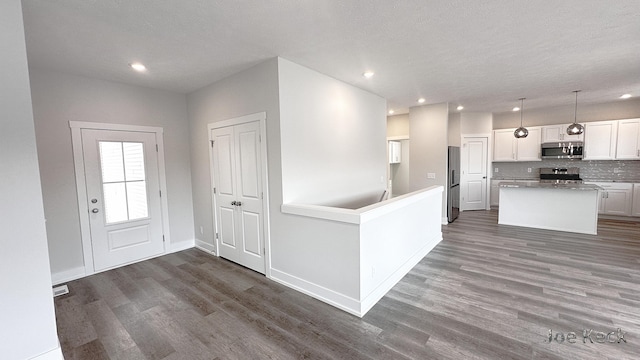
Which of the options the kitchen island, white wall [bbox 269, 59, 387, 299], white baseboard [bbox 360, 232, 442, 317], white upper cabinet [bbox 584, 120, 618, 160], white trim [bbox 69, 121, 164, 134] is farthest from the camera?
white upper cabinet [bbox 584, 120, 618, 160]

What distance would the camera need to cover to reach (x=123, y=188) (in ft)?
12.9

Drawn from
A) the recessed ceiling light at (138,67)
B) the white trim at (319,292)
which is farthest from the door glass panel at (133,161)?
the white trim at (319,292)

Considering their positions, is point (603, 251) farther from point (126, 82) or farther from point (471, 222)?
point (126, 82)

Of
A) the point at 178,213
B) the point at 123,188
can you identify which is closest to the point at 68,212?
the point at 123,188

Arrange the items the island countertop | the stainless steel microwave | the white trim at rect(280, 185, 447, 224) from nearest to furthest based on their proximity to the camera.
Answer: the white trim at rect(280, 185, 447, 224), the island countertop, the stainless steel microwave

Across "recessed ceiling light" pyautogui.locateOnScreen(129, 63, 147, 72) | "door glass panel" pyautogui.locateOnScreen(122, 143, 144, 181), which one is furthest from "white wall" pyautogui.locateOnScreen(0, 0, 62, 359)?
"door glass panel" pyautogui.locateOnScreen(122, 143, 144, 181)

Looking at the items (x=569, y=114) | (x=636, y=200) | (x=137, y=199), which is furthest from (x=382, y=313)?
(x=569, y=114)

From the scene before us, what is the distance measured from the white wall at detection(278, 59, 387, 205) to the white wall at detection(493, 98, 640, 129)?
4.65 metres

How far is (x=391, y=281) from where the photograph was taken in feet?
10.2

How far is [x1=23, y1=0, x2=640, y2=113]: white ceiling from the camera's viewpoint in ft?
6.90

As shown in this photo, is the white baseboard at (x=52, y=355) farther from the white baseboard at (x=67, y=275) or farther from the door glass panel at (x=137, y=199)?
the door glass panel at (x=137, y=199)

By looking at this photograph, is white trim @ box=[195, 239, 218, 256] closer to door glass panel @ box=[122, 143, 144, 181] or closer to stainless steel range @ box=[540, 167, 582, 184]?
door glass panel @ box=[122, 143, 144, 181]

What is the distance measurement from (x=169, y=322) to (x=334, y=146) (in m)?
2.89

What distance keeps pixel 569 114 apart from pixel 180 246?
945 cm
